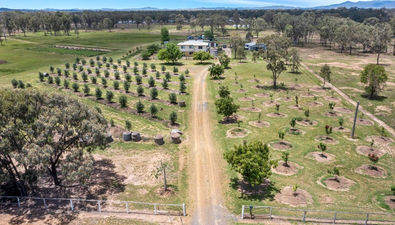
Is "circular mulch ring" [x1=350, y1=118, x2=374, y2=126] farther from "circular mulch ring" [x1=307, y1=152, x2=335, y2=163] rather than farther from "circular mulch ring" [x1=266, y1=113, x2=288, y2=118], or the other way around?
"circular mulch ring" [x1=307, y1=152, x2=335, y2=163]

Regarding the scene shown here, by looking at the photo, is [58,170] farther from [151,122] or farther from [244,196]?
[244,196]

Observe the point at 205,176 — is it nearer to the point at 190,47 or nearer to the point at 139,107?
the point at 139,107

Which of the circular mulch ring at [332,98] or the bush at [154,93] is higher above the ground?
the bush at [154,93]

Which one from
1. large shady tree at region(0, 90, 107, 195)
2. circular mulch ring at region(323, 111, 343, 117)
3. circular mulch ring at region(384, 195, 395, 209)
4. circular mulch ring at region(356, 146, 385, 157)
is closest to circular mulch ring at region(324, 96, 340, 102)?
circular mulch ring at region(323, 111, 343, 117)

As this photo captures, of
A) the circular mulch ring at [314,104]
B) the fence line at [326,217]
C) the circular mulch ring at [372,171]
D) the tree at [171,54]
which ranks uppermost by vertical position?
the tree at [171,54]

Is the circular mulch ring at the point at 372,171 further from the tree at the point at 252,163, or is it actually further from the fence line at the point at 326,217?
the tree at the point at 252,163

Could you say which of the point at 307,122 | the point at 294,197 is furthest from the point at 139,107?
the point at 294,197

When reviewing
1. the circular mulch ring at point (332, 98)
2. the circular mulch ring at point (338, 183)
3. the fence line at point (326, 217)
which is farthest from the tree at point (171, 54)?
the fence line at point (326, 217)
